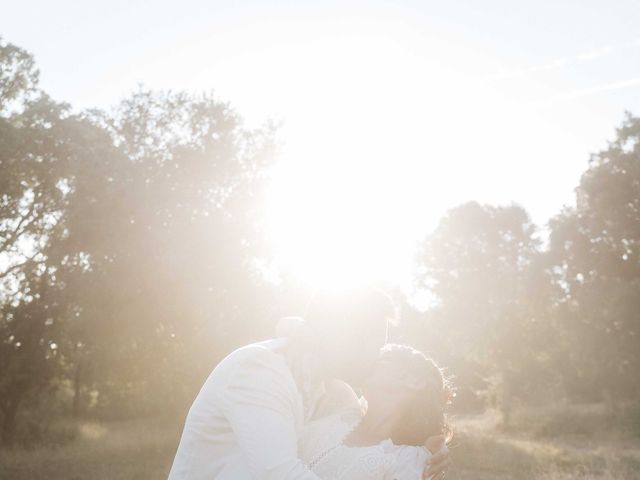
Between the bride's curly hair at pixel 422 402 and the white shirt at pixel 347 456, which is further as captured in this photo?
the bride's curly hair at pixel 422 402

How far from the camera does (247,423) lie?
2756mm

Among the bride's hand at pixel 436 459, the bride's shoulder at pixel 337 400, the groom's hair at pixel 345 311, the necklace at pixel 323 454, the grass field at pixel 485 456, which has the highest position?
the groom's hair at pixel 345 311

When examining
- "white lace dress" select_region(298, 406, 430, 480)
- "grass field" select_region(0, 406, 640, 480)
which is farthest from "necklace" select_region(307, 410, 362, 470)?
"grass field" select_region(0, 406, 640, 480)

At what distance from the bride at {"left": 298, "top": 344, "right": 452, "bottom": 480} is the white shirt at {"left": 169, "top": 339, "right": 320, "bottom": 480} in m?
0.24

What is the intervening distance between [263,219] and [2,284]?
10725 millimetres

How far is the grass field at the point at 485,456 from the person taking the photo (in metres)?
16.9

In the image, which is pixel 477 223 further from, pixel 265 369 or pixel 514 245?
pixel 265 369

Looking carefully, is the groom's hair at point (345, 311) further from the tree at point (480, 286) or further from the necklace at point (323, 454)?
the tree at point (480, 286)

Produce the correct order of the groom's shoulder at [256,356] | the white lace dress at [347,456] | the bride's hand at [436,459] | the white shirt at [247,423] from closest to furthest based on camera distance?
1. the white shirt at [247,423]
2. the groom's shoulder at [256,356]
3. the white lace dress at [347,456]
4. the bride's hand at [436,459]

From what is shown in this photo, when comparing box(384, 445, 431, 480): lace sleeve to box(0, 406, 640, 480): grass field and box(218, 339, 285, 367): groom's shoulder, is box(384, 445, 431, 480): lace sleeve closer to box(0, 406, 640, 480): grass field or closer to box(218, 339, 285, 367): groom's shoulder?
box(218, 339, 285, 367): groom's shoulder

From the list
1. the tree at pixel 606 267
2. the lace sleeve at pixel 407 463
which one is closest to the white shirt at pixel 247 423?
the lace sleeve at pixel 407 463

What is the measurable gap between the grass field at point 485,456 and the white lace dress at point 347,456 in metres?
12.3

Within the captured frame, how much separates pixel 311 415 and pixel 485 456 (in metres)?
18.1

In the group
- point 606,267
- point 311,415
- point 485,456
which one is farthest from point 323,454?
point 606,267
